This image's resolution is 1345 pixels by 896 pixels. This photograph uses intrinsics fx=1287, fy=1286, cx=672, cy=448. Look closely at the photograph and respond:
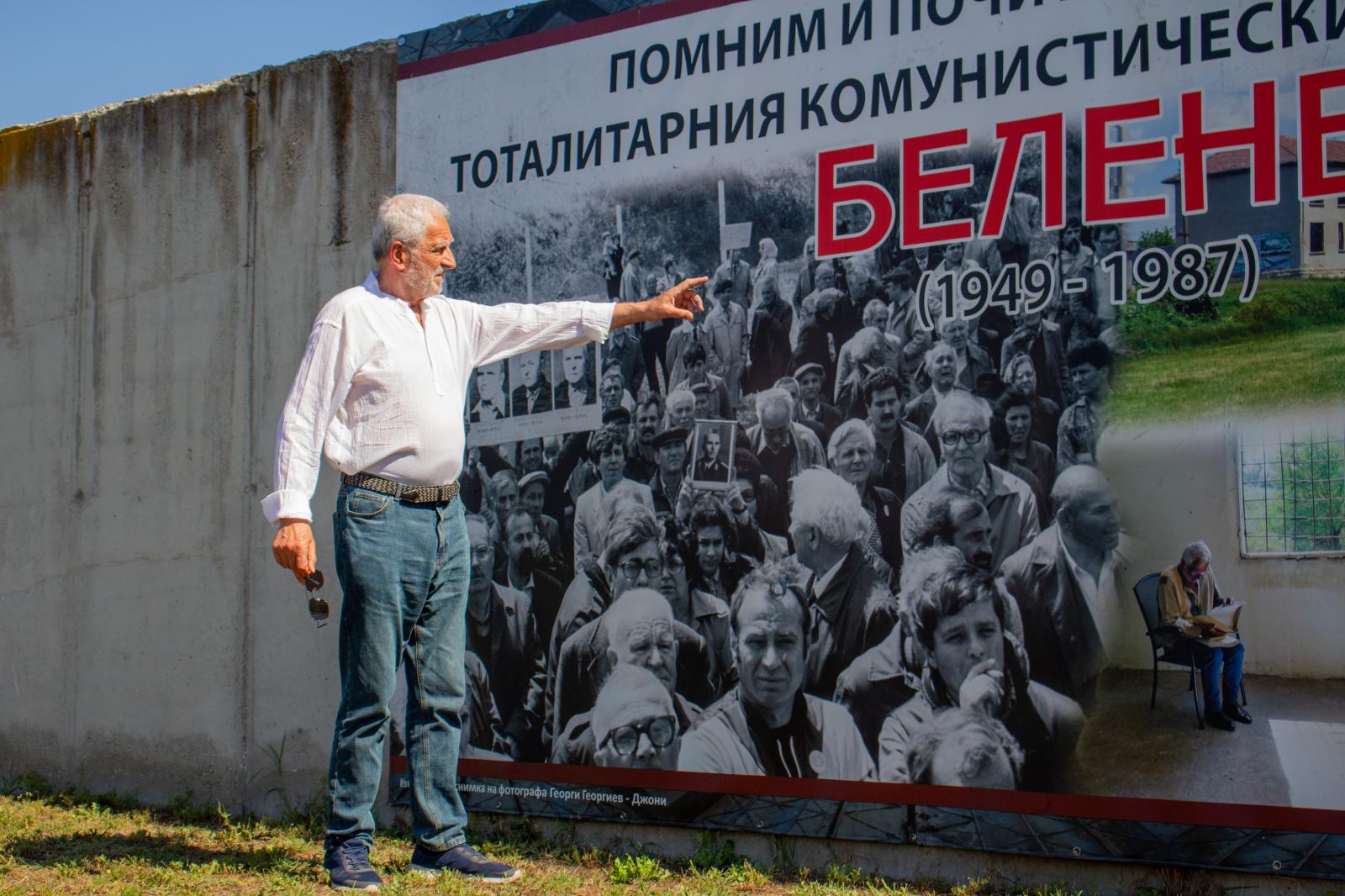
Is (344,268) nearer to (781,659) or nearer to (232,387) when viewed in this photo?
(232,387)

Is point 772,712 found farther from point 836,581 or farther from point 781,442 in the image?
point 781,442

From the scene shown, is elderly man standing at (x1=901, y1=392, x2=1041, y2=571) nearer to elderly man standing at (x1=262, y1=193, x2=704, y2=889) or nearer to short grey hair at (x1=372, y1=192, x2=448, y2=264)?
elderly man standing at (x1=262, y1=193, x2=704, y2=889)

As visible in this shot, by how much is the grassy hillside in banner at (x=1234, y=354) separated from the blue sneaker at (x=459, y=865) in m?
2.21

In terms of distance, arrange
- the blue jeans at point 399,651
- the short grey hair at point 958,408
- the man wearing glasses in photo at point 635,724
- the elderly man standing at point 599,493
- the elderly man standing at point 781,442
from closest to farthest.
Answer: the blue jeans at point 399,651, the short grey hair at point 958,408, the elderly man standing at point 781,442, the man wearing glasses in photo at point 635,724, the elderly man standing at point 599,493

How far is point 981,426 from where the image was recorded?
3.91 metres

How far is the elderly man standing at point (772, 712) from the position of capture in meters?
4.03

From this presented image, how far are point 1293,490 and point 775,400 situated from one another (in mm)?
1565

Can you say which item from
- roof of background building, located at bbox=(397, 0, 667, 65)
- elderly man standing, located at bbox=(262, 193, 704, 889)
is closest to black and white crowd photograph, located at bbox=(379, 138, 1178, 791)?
elderly man standing, located at bbox=(262, 193, 704, 889)

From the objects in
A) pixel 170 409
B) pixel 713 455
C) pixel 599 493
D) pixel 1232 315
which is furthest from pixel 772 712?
pixel 170 409

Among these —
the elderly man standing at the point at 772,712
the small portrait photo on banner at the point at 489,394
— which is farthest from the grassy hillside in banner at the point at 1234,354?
the small portrait photo on banner at the point at 489,394

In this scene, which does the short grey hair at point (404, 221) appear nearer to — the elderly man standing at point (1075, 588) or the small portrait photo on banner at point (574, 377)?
the small portrait photo on banner at point (574, 377)

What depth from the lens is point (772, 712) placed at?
162 inches

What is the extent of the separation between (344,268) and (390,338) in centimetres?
156

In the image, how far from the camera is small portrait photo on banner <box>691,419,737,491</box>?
4.31m
